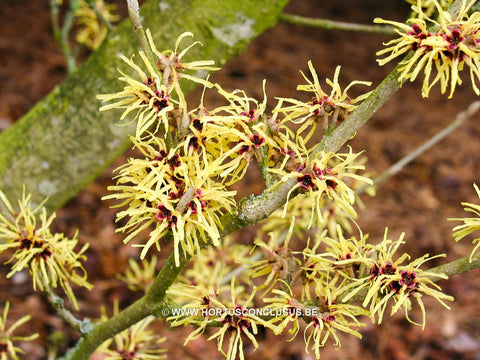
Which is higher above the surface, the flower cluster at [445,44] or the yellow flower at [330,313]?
the flower cluster at [445,44]

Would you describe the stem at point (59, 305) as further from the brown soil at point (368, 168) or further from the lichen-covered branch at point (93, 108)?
the brown soil at point (368, 168)

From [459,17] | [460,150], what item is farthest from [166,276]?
[460,150]

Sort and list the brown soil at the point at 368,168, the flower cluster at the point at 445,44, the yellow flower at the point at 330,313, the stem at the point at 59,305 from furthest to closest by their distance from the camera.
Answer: the brown soil at the point at 368,168 < the stem at the point at 59,305 < the yellow flower at the point at 330,313 < the flower cluster at the point at 445,44

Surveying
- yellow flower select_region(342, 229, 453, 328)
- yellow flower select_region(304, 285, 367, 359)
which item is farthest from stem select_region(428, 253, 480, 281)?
yellow flower select_region(304, 285, 367, 359)

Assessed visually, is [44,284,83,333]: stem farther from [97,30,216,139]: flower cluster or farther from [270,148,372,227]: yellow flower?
[270,148,372,227]: yellow flower

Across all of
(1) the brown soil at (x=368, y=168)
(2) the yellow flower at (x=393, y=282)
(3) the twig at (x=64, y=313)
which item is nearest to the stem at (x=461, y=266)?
(2) the yellow flower at (x=393, y=282)

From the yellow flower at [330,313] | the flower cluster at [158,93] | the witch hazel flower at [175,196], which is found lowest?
the yellow flower at [330,313]

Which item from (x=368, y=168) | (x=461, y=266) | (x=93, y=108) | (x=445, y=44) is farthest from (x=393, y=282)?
(x=368, y=168)

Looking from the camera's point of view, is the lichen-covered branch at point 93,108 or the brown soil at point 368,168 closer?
the lichen-covered branch at point 93,108

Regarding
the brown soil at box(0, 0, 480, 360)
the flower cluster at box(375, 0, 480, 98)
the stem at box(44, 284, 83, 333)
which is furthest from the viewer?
the brown soil at box(0, 0, 480, 360)

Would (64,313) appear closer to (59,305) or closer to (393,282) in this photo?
(59,305)
